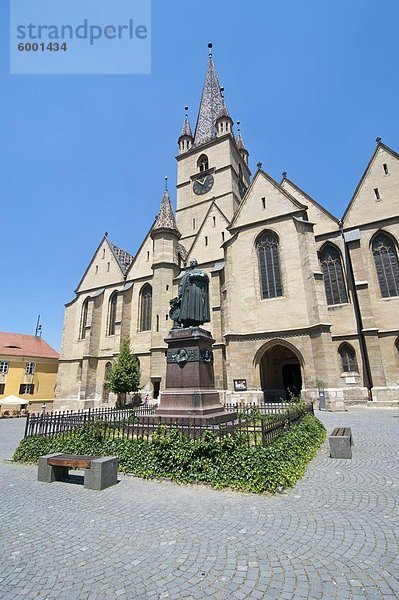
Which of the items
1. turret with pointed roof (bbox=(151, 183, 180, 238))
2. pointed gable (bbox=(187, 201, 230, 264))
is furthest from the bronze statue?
turret with pointed roof (bbox=(151, 183, 180, 238))

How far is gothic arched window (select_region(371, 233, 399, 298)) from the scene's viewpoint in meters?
21.0

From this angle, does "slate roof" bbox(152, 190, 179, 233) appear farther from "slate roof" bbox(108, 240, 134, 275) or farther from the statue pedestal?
the statue pedestal

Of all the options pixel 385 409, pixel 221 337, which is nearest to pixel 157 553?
pixel 385 409

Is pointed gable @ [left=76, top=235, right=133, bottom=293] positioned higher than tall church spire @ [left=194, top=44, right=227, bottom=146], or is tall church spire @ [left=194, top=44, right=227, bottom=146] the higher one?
tall church spire @ [left=194, top=44, right=227, bottom=146]

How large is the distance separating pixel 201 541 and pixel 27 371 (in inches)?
1500

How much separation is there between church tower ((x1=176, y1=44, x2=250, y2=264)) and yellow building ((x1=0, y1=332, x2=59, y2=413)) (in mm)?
22908

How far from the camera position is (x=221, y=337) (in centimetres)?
2405

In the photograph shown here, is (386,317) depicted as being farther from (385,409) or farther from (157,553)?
(157,553)

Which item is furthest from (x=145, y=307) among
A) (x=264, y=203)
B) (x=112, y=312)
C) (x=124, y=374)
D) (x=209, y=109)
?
(x=209, y=109)

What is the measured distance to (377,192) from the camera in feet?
75.1

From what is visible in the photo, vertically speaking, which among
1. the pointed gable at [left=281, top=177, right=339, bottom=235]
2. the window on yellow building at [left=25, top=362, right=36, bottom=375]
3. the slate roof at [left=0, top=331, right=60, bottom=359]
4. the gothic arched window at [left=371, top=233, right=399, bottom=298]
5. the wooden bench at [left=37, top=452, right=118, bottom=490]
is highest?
the pointed gable at [left=281, top=177, right=339, bottom=235]

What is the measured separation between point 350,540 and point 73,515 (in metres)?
3.92

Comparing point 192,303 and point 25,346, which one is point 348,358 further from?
point 25,346

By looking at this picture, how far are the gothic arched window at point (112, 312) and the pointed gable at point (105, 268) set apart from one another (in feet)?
5.59
